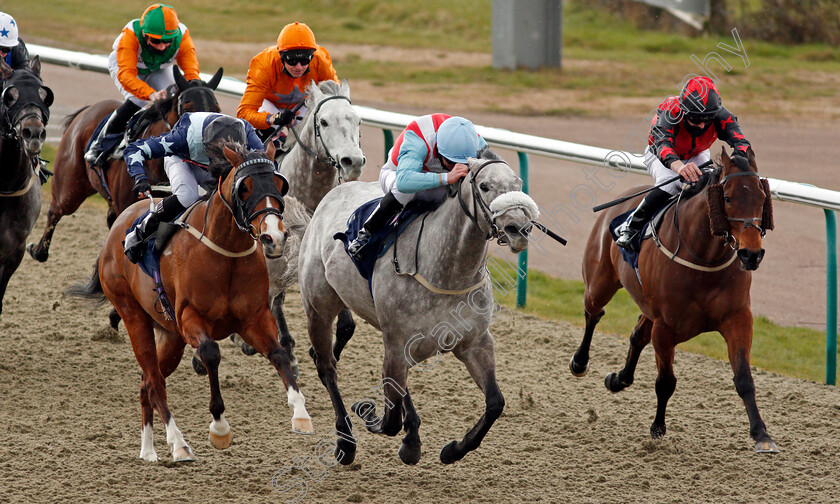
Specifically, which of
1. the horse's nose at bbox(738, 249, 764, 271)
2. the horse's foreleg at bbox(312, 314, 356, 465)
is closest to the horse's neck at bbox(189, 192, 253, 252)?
the horse's foreleg at bbox(312, 314, 356, 465)

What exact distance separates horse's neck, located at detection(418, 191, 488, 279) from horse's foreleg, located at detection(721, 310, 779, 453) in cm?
135

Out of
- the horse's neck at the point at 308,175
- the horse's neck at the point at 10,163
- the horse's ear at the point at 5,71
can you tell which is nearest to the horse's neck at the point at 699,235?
the horse's neck at the point at 308,175

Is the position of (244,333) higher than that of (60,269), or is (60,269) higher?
(244,333)

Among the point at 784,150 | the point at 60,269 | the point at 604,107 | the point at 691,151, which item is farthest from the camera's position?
the point at 604,107

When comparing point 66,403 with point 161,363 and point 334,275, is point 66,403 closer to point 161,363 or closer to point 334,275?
point 161,363

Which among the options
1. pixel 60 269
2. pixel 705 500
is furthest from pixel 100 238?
pixel 705 500

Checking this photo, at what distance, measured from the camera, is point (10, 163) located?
649 cm

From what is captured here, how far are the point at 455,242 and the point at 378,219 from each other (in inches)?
20.1

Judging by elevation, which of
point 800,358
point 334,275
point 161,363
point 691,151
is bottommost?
point 800,358

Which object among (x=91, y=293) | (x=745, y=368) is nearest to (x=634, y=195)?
(x=745, y=368)

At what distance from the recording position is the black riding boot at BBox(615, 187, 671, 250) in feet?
18.5

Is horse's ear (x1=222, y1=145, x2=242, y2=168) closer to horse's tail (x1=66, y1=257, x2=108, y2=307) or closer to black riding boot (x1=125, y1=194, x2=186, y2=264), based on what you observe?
black riding boot (x1=125, y1=194, x2=186, y2=264)

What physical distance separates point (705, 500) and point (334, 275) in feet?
6.65

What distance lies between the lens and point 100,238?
9445 mm
